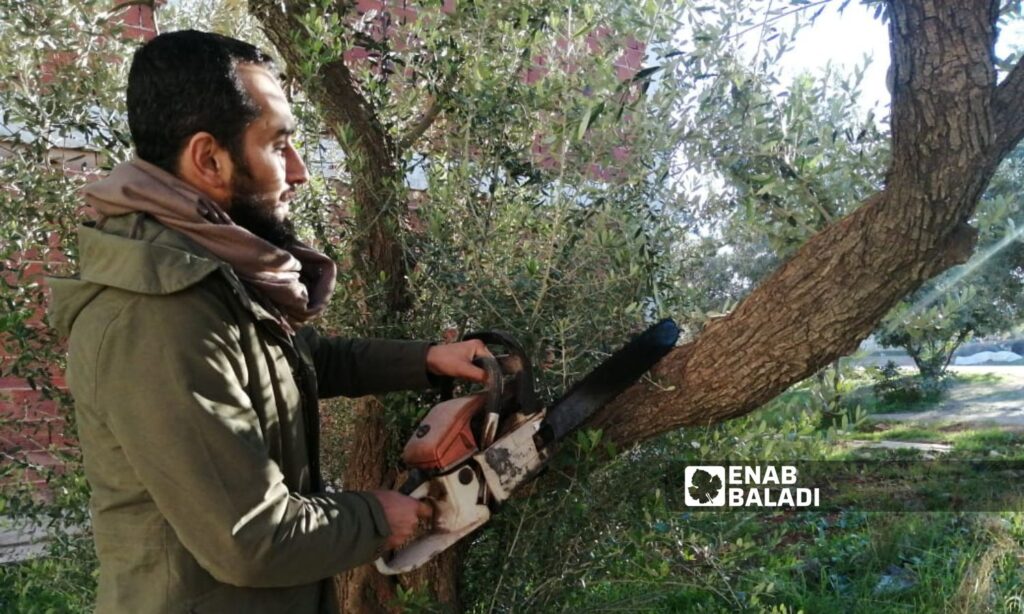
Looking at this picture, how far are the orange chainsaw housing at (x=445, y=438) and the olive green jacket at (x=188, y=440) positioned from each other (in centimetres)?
28

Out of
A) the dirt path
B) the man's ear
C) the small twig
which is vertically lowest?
the dirt path

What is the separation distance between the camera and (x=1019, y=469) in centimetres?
693

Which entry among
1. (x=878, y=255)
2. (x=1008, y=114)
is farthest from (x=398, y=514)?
(x=1008, y=114)

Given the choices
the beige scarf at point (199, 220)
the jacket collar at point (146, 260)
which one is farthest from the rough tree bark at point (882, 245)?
the jacket collar at point (146, 260)

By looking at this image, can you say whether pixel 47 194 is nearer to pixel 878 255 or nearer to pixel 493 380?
pixel 493 380

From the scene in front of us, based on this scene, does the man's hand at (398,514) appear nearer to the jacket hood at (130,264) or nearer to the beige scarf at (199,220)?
the beige scarf at (199,220)

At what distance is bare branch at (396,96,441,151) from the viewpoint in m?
3.01

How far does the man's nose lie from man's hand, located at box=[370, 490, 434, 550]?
75cm

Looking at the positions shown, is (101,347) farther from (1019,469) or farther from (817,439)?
(1019,469)

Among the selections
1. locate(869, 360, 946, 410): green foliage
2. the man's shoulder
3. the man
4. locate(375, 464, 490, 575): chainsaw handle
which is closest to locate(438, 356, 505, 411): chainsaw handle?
locate(375, 464, 490, 575): chainsaw handle

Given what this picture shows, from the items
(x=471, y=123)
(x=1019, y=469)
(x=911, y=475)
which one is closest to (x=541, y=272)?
(x=471, y=123)

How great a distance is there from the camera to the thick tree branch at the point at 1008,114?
212 cm

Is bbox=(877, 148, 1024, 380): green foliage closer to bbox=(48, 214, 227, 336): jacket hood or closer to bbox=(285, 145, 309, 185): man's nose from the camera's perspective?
bbox=(285, 145, 309, 185): man's nose

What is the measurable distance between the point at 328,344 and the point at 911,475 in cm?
599
